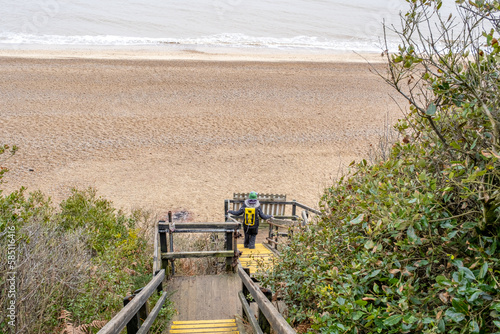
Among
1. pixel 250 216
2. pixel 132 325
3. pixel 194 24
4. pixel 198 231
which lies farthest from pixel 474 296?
pixel 194 24

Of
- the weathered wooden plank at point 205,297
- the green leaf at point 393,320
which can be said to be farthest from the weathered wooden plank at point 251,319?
the green leaf at point 393,320

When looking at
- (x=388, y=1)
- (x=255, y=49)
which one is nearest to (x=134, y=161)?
A: (x=255, y=49)

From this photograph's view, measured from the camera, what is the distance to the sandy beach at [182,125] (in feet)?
48.9

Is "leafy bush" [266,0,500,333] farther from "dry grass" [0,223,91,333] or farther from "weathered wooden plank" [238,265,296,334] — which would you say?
"dry grass" [0,223,91,333]

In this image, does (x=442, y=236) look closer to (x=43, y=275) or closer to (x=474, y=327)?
(x=474, y=327)

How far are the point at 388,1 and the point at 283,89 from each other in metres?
45.2

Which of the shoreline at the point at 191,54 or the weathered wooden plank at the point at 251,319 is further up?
the shoreline at the point at 191,54

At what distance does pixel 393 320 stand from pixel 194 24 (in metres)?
44.4

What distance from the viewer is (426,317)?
2.49 metres

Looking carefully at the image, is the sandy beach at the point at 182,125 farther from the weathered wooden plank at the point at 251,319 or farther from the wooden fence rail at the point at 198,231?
the weathered wooden plank at the point at 251,319

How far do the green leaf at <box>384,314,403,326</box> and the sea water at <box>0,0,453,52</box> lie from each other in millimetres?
30960

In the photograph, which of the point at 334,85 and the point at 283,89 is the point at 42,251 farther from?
the point at 334,85

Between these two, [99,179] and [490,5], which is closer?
[490,5]

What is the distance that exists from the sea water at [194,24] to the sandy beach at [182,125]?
7718mm
